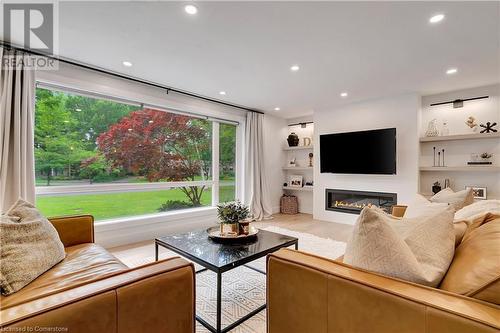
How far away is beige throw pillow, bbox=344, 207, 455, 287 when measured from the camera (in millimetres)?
962

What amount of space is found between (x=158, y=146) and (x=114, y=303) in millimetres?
3416

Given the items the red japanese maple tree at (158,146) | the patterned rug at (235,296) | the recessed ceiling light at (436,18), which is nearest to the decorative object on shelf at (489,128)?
the recessed ceiling light at (436,18)

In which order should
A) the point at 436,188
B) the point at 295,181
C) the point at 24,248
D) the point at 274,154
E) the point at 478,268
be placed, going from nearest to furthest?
the point at 478,268
the point at 24,248
the point at 436,188
the point at 274,154
the point at 295,181

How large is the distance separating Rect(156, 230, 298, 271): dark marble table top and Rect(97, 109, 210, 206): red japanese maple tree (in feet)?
6.37

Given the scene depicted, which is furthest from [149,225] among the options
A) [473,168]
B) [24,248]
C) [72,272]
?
[473,168]

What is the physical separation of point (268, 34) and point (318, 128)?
3.09 meters

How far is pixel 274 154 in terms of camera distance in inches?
229

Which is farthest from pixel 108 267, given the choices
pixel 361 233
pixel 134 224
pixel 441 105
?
pixel 441 105

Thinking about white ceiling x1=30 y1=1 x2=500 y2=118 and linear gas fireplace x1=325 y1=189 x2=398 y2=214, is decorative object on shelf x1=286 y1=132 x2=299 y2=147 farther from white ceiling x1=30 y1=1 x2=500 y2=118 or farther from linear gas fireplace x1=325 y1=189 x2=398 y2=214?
white ceiling x1=30 y1=1 x2=500 y2=118

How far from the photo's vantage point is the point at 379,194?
438cm

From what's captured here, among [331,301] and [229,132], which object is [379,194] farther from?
[331,301]

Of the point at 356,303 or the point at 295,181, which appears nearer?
the point at 356,303

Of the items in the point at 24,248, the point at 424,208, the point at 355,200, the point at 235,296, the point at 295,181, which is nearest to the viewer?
the point at 24,248

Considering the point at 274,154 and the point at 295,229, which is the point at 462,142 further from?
the point at 274,154
